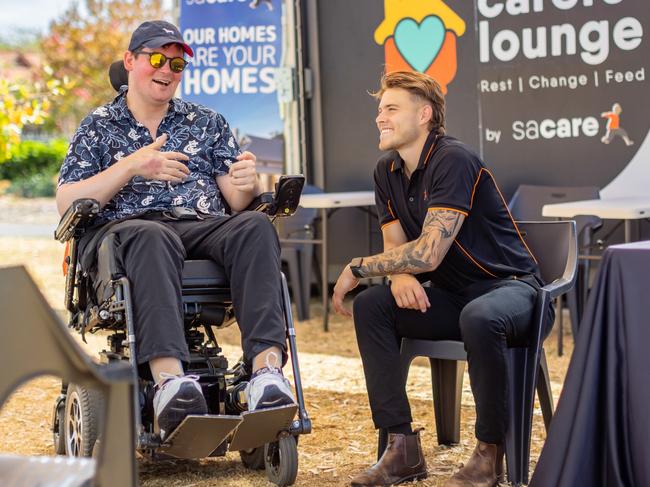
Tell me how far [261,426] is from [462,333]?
2.20 ft

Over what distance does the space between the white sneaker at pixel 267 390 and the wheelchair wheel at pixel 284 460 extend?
0.24 m

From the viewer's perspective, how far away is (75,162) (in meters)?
3.66

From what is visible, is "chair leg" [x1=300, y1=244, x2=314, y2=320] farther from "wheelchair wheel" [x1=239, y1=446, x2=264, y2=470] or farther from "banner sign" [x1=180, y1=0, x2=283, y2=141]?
"wheelchair wheel" [x1=239, y1=446, x2=264, y2=470]

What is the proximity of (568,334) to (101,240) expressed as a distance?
3.75 meters

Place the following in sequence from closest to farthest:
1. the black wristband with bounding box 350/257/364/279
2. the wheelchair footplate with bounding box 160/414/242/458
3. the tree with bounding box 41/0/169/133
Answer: the wheelchair footplate with bounding box 160/414/242/458
the black wristband with bounding box 350/257/364/279
the tree with bounding box 41/0/169/133

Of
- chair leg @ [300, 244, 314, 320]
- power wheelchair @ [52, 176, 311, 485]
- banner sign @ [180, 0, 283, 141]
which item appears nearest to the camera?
power wheelchair @ [52, 176, 311, 485]

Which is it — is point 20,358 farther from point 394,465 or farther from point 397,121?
point 397,121

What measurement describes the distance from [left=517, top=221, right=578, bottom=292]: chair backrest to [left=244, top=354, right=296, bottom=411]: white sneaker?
1.02 m

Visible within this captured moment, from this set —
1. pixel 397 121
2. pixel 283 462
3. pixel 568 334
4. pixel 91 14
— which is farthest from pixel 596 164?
pixel 91 14

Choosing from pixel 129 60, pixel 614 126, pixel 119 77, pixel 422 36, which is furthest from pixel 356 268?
pixel 422 36

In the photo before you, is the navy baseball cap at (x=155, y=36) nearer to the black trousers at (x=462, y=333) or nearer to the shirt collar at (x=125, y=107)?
the shirt collar at (x=125, y=107)

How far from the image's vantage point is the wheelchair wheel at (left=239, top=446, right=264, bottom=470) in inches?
143

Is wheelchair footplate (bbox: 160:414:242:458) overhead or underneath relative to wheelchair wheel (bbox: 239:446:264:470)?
overhead

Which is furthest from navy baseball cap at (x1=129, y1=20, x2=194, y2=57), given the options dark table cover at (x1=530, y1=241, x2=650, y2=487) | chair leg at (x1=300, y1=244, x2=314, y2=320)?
chair leg at (x1=300, y1=244, x2=314, y2=320)
